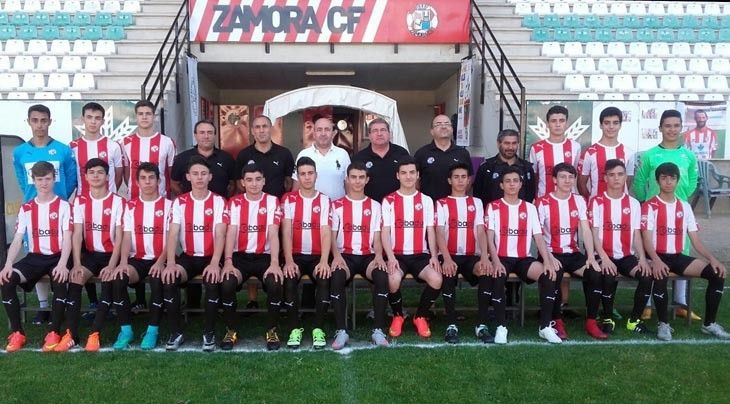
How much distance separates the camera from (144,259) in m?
4.50

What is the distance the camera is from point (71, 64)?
10773 millimetres

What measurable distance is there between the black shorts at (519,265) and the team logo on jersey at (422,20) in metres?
7.06

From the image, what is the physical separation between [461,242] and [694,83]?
354 inches

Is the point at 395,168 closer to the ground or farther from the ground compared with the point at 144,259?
farther from the ground

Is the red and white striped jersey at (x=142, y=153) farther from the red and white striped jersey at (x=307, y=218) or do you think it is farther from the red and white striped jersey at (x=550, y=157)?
the red and white striped jersey at (x=550, y=157)

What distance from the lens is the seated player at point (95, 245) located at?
4.23 metres

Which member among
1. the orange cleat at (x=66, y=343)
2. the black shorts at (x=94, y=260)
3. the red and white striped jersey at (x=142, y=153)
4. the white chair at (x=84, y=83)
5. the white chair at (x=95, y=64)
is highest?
the white chair at (x=95, y=64)

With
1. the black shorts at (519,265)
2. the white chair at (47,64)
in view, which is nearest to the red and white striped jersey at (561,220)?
the black shorts at (519,265)

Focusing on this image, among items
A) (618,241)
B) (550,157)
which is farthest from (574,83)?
(618,241)

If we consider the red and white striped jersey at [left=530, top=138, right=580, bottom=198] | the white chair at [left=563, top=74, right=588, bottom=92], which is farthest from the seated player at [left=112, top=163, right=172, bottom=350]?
the white chair at [left=563, top=74, right=588, bottom=92]

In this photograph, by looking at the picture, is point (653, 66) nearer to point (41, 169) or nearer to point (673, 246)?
point (673, 246)

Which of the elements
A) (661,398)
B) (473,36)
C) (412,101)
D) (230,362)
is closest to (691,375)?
(661,398)

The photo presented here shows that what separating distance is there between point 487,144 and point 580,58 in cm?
324

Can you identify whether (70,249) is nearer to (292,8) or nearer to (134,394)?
(134,394)
